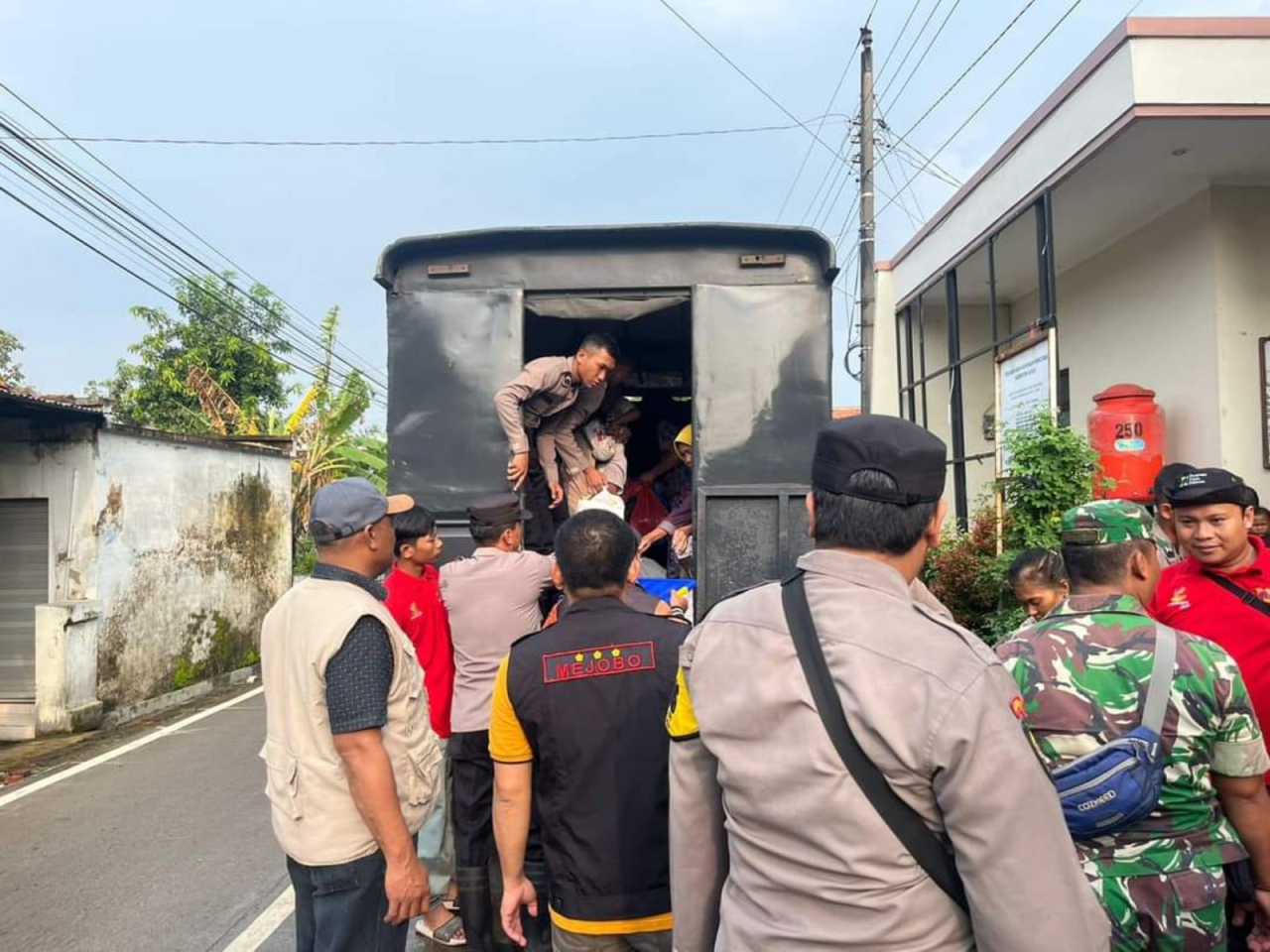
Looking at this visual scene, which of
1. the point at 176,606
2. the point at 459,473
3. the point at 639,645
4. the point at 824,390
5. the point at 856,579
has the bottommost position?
the point at 176,606

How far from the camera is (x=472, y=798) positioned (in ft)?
10.6

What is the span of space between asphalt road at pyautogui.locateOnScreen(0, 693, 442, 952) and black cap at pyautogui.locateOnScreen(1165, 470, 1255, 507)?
11.1ft

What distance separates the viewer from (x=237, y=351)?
17.0 m

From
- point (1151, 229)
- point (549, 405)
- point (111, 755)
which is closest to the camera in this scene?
point (549, 405)

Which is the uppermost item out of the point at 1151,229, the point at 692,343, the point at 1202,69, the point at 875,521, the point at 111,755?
the point at 1202,69

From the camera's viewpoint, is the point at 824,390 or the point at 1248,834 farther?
the point at 824,390

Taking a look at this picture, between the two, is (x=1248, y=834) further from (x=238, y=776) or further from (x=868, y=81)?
(x=868, y=81)

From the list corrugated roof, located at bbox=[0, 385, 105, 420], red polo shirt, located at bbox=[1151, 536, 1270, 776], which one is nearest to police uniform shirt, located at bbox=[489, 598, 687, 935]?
red polo shirt, located at bbox=[1151, 536, 1270, 776]

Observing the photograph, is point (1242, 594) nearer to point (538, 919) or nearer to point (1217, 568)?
point (1217, 568)

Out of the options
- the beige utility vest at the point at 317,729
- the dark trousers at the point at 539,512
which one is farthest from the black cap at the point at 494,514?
the dark trousers at the point at 539,512

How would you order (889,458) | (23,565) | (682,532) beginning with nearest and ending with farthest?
(889,458) → (682,532) → (23,565)

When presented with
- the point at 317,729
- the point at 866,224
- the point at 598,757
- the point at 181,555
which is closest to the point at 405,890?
the point at 317,729

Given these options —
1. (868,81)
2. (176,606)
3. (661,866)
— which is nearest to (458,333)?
(661,866)

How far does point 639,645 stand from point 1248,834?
1461 mm
